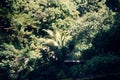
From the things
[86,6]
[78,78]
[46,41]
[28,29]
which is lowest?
[78,78]

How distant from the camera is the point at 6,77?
1739 cm

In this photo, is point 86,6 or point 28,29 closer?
point 28,29

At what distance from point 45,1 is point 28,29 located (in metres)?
2.97

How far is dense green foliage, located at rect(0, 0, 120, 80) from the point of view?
14.5 metres

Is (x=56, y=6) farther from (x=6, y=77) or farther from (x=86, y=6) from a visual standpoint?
(x=6, y=77)

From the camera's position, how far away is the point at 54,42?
16.3m

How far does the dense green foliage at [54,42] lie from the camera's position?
47.7 ft

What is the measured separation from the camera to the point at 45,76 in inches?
642

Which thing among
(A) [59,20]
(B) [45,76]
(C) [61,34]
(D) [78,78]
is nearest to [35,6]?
(A) [59,20]

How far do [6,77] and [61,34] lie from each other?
545cm

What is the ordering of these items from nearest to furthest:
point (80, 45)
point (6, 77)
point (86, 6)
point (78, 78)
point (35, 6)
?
1. point (78, 78)
2. point (80, 45)
3. point (6, 77)
4. point (35, 6)
5. point (86, 6)

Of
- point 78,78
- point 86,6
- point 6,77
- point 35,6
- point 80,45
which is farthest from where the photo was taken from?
point 86,6

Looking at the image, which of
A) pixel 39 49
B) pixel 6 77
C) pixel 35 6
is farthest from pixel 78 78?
pixel 35 6

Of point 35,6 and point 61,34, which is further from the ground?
point 35,6
